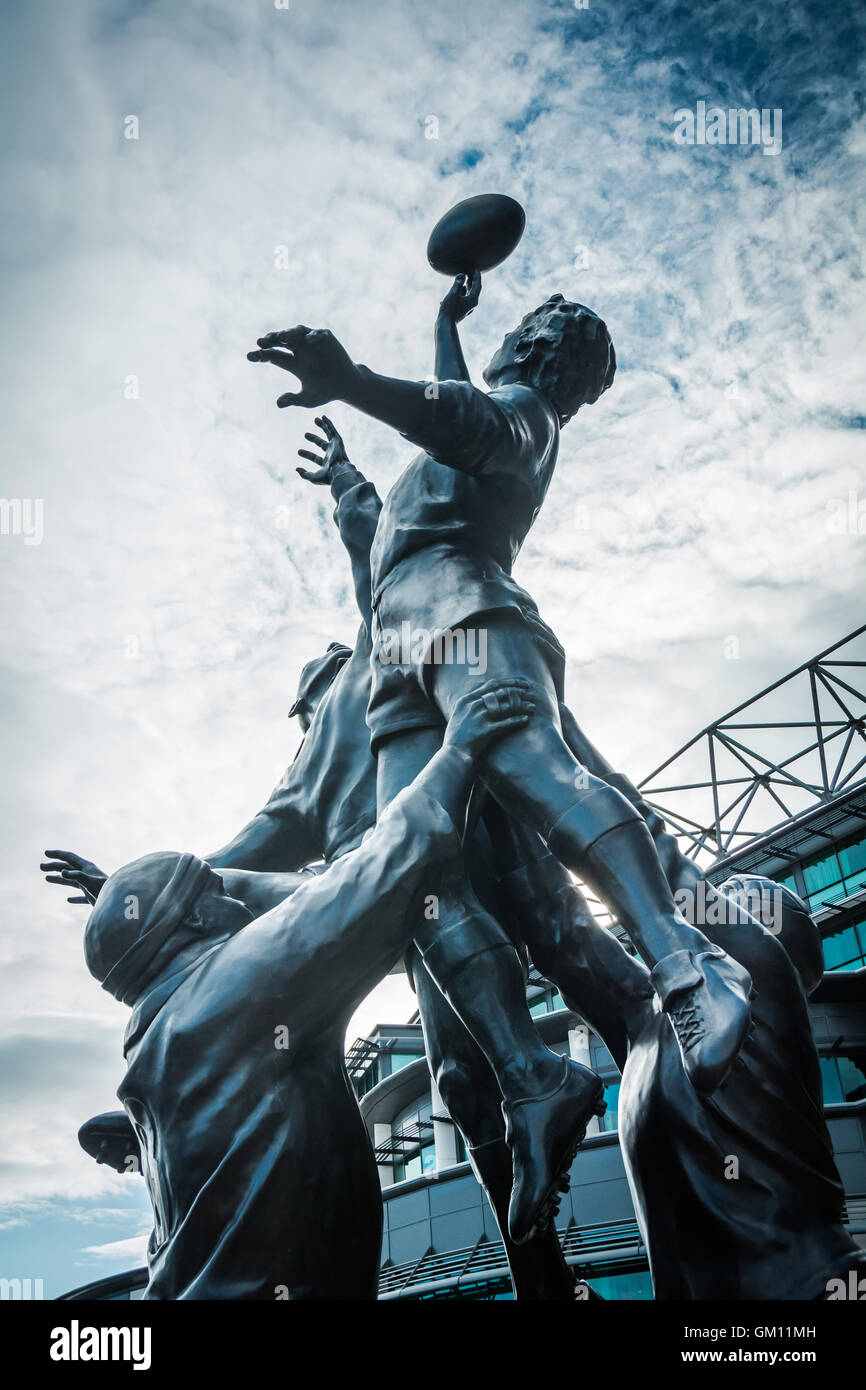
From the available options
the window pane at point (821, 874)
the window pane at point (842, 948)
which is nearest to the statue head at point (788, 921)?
the window pane at point (842, 948)

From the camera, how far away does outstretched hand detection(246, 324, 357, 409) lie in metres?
4.13

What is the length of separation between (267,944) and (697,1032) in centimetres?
136

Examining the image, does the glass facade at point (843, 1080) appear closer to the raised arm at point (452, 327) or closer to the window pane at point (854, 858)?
the window pane at point (854, 858)

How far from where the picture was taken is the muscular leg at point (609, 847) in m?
3.36

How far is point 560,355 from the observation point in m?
5.50

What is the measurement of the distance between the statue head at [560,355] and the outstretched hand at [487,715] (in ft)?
5.91

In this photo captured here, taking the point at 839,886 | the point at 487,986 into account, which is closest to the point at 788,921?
the point at 487,986

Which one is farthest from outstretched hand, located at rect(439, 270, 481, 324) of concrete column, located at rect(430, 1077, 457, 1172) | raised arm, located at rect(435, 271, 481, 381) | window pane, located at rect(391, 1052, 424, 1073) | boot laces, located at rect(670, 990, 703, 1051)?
window pane, located at rect(391, 1052, 424, 1073)

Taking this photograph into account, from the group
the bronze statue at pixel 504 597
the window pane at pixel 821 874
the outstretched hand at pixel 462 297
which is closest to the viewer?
the bronze statue at pixel 504 597

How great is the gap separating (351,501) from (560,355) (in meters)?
1.39

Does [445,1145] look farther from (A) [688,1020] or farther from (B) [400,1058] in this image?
(A) [688,1020]

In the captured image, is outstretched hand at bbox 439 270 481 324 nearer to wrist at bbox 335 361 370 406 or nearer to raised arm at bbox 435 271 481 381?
raised arm at bbox 435 271 481 381
